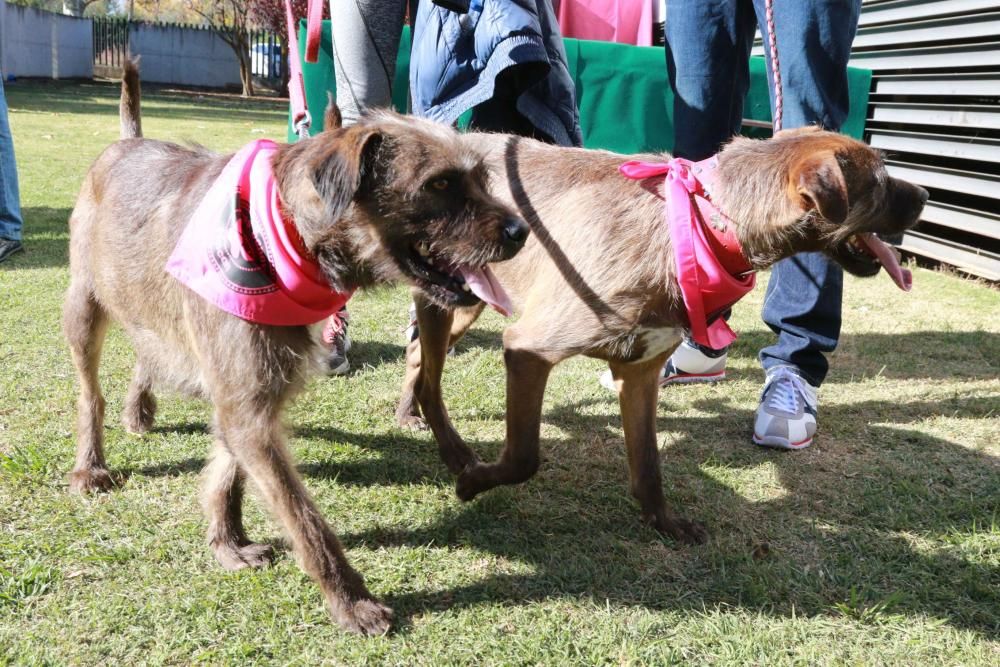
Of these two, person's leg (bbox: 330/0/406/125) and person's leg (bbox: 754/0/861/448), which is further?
person's leg (bbox: 330/0/406/125)

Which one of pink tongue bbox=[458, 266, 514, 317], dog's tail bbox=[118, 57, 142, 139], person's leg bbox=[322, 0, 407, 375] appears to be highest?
person's leg bbox=[322, 0, 407, 375]

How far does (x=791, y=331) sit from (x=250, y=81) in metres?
41.3

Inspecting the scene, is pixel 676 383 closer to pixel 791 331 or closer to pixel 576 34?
pixel 791 331

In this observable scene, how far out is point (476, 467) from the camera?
11.6 ft

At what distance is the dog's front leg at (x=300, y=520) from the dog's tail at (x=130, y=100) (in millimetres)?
1932

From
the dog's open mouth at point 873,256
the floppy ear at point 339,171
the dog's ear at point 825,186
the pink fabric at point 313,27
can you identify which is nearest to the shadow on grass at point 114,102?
the pink fabric at point 313,27

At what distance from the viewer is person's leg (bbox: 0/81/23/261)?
7.23m

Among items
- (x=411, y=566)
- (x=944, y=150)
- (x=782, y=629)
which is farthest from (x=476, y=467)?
(x=944, y=150)

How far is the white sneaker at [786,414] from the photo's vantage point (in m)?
4.38

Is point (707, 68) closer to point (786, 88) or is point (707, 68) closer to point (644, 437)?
point (786, 88)

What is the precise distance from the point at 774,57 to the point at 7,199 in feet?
22.1

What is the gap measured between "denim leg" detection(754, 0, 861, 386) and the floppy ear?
2.32 meters

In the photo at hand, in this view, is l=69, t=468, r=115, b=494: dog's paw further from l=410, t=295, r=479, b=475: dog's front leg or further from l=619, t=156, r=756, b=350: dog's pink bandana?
A: l=619, t=156, r=756, b=350: dog's pink bandana

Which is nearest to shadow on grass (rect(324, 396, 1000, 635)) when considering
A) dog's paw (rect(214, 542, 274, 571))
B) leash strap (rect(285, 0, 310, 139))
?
dog's paw (rect(214, 542, 274, 571))
